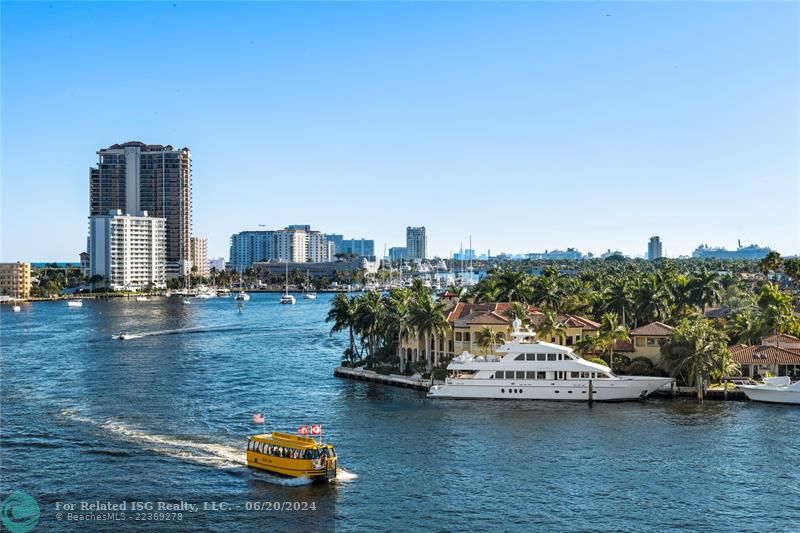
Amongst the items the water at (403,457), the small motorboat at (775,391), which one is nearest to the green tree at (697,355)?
the small motorboat at (775,391)

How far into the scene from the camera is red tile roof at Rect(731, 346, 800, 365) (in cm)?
8644

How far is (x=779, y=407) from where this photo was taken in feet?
255

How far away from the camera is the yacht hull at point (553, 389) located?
267 feet

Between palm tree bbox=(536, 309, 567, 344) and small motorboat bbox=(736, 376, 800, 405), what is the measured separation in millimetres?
20740

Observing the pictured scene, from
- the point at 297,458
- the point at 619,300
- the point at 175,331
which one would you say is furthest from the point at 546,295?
the point at 175,331

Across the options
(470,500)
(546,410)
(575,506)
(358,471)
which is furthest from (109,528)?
(546,410)

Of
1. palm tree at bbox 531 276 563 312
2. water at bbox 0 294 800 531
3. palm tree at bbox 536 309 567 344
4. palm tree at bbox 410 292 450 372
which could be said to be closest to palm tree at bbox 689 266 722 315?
palm tree at bbox 531 276 563 312

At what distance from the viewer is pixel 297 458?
5397 cm

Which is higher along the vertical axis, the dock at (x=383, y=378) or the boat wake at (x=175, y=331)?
the boat wake at (x=175, y=331)

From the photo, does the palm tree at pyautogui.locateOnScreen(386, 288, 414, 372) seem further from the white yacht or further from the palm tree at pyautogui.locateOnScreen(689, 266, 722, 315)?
the palm tree at pyautogui.locateOnScreen(689, 266, 722, 315)

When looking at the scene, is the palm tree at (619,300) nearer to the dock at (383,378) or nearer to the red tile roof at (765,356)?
the red tile roof at (765,356)

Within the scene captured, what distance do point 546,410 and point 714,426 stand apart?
15.2 meters

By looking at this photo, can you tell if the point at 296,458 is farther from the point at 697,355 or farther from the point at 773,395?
the point at 773,395

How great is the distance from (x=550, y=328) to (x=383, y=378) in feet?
65.7
